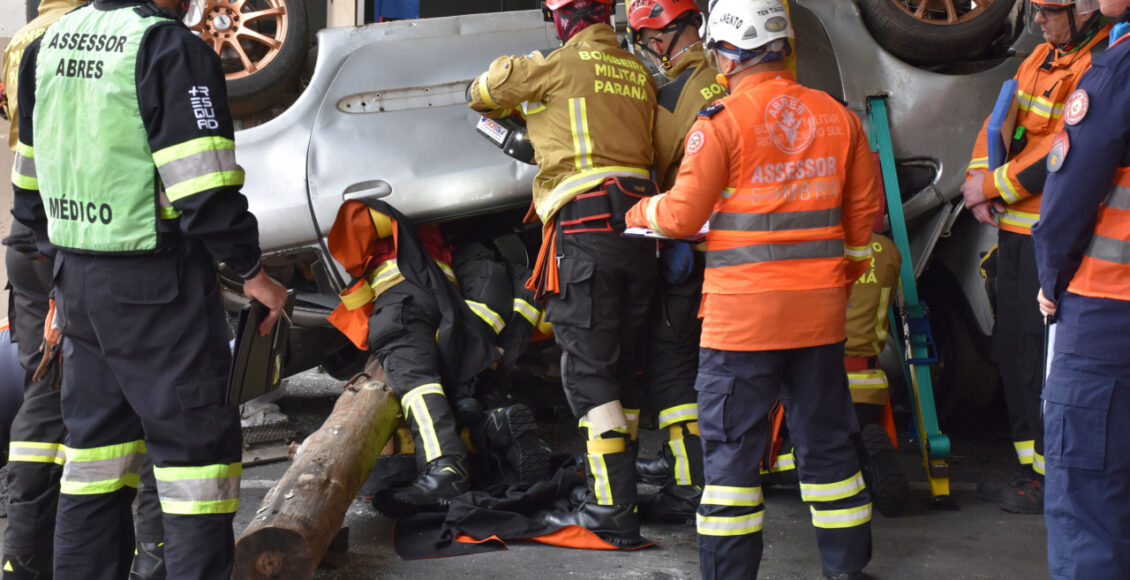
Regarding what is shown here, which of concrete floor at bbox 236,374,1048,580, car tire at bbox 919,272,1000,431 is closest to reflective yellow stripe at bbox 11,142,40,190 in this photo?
concrete floor at bbox 236,374,1048,580

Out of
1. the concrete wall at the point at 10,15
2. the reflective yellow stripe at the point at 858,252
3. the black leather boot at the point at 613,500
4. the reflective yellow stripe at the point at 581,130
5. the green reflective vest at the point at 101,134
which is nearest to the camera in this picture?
the green reflective vest at the point at 101,134

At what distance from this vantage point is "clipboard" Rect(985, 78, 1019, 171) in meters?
4.03

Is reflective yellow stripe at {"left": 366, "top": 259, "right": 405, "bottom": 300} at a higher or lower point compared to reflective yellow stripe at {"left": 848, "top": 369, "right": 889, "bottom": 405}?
higher

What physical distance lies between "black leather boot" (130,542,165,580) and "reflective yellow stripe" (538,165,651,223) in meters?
1.81

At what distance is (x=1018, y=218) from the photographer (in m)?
4.18

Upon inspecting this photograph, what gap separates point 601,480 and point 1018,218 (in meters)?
1.97

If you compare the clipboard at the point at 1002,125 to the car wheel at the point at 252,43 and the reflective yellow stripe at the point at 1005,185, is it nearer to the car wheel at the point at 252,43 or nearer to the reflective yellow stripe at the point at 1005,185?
the reflective yellow stripe at the point at 1005,185

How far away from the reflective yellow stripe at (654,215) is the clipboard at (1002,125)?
1.66m

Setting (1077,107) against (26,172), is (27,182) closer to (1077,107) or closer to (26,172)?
(26,172)

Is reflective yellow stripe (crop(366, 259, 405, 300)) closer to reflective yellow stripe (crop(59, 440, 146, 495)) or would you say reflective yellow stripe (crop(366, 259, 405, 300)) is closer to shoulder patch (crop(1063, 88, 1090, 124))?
reflective yellow stripe (crop(59, 440, 146, 495))

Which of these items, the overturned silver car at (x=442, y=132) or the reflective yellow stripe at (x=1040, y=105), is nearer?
the reflective yellow stripe at (x=1040, y=105)

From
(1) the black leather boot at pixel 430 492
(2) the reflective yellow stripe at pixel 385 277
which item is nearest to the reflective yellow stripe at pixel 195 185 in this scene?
(1) the black leather boot at pixel 430 492

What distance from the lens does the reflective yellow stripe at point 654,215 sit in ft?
10.4

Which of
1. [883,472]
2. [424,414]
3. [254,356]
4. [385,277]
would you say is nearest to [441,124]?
[385,277]
